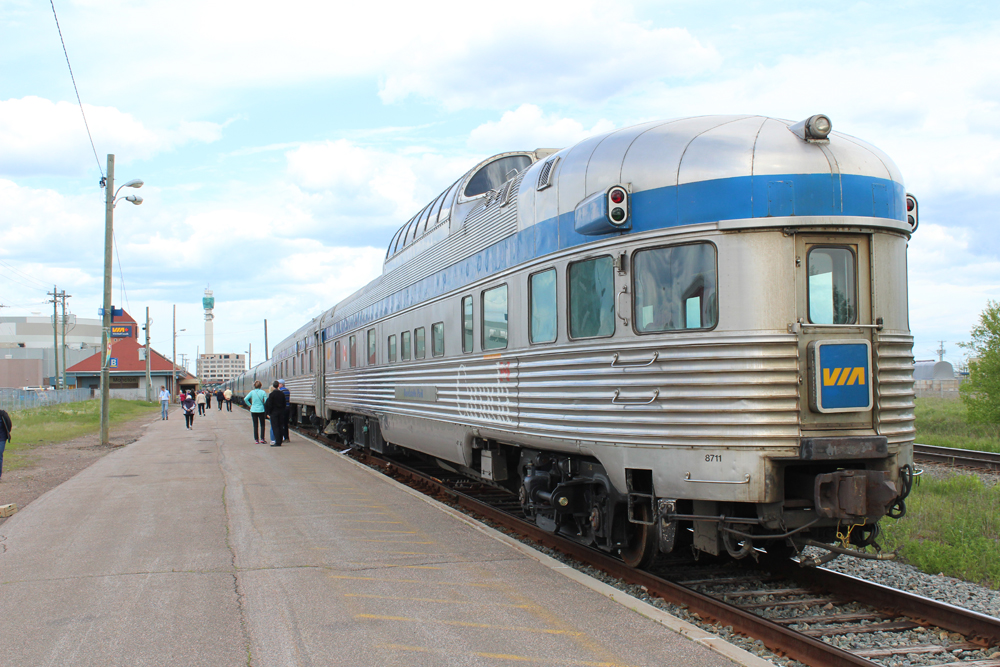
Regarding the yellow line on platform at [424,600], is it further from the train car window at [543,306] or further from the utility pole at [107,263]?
the utility pole at [107,263]

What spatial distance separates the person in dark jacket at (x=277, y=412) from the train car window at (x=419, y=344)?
8.52 m

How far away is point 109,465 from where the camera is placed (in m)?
15.3

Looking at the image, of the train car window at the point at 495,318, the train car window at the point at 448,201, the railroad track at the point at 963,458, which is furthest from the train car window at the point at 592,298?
the railroad track at the point at 963,458

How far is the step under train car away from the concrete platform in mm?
968

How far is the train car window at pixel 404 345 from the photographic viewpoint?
12.3 m

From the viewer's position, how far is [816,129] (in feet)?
19.5

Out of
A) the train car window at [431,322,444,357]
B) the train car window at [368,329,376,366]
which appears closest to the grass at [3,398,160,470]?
the train car window at [368,329,376,366]

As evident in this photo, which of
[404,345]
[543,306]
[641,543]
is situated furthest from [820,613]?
[404,345]

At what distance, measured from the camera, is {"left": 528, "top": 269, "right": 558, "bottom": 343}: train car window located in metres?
7.18

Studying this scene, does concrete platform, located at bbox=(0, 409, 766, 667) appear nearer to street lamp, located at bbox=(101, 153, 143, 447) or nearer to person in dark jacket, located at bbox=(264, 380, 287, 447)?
person in dark jacket, located at bbox=(264, 380, 287, 447)

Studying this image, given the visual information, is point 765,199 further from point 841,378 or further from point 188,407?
point 188,407

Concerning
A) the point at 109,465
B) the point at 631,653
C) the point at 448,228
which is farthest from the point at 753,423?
the point at 109,465

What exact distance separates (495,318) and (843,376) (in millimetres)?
3784

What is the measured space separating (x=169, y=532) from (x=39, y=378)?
9195 cm
